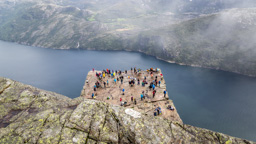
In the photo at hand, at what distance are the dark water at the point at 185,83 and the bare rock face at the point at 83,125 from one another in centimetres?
6623

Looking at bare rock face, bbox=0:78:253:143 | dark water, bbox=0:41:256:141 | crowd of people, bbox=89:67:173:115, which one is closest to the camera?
bare rock face, bbox=0:78:253:143

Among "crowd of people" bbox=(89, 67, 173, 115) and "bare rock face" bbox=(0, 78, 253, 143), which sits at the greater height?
"crowd of people" bbox=(89, 67, 173, 115)

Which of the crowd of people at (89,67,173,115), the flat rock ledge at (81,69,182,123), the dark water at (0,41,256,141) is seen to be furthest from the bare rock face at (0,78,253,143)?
the dark water at (0,41,256,141)

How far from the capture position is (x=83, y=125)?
14859 millimetres

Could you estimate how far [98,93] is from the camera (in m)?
43.8

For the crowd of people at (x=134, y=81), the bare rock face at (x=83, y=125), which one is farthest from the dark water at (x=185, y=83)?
the bare rock face at (x=83, y=125)

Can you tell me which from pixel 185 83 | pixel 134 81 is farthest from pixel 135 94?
pixel 185 83

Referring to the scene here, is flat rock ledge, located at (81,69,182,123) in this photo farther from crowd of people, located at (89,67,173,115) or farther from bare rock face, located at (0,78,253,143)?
bare rock face, located at (0,78,253,143)

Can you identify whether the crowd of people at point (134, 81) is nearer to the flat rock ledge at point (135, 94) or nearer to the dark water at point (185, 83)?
the flat rock ledge at point (135, 94)

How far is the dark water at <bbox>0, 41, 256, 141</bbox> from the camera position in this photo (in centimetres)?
7556

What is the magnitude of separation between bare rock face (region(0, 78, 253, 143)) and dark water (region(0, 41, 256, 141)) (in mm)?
66234

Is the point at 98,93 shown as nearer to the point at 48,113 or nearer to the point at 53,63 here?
the point at 48,113

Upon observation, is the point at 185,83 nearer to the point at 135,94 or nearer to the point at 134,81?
the point at 134,81

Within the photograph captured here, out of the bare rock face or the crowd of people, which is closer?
the bare rock face
